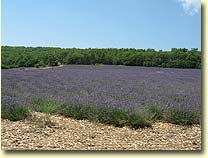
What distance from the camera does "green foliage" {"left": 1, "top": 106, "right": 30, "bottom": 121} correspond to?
14.6ft

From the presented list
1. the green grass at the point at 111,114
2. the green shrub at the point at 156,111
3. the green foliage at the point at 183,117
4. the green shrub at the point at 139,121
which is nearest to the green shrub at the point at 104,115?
the green grass at the point at 111,114

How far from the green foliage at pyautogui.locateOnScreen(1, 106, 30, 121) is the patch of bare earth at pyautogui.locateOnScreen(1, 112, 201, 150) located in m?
0.07

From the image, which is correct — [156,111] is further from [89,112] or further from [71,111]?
[71,111]

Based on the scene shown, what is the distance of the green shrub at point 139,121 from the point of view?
4.53 meters

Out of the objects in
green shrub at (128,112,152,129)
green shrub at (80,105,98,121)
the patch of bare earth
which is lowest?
the patch of bare earth

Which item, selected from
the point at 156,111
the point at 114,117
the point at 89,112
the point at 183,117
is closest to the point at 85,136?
the point at 114,117

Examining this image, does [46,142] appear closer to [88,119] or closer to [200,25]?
[88,119]

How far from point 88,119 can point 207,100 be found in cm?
161

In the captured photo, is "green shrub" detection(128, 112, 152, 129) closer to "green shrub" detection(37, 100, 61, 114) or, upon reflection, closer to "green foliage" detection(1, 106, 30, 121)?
"green shrub" detection(37, 100, 61, 114)

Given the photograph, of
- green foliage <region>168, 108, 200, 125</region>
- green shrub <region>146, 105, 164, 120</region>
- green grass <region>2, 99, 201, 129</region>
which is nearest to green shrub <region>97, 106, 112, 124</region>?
green grass <region>2, 99, 201, 129</region>

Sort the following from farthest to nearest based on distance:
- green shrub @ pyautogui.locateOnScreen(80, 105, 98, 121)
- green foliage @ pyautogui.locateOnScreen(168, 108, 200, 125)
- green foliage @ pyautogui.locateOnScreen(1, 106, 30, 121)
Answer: green foliage @ pyautogui.locateOnScreen(168, 108, 200, 125) < green shrub @ pyautogui.locateOnScreen(80, 105, 98, 121) < green foliage @ pyautogui.locateOnScreen(1, 106, 30, 121)

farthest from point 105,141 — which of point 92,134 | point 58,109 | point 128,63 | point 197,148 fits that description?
point 128,63

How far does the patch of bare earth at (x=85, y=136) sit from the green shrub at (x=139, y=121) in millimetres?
85

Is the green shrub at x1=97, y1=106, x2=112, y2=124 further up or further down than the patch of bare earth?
further up
